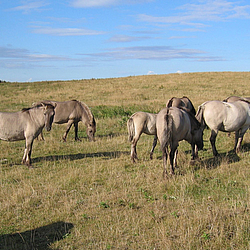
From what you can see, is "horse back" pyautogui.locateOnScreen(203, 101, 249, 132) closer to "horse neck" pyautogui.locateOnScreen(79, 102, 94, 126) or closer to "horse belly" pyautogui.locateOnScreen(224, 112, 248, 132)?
"horse belly" pyautogui.locateOnScreen(224, 112, 248, 132)

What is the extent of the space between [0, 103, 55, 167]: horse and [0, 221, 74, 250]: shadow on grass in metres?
4.18

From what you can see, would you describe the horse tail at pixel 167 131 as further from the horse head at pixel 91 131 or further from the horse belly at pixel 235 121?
the horse head at pixel 91 131

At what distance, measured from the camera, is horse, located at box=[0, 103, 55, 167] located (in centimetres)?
886

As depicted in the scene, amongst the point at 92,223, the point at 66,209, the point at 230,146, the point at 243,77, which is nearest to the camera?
the point at 92,223

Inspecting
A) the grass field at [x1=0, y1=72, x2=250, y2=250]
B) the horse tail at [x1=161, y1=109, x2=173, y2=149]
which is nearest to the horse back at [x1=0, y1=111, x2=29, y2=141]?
the grass field at [x1=0, y1=72, x2=250, y2=250]

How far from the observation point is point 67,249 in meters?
4.30

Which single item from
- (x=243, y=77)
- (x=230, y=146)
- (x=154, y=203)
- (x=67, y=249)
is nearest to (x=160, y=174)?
(x=154, y=203)

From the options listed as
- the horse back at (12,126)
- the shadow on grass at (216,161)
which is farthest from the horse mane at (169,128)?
the horse back at (12,126)

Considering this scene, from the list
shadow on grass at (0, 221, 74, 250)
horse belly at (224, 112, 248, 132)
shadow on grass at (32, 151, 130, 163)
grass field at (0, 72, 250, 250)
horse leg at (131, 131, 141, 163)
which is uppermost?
horse belly at (224, 112, 248, 132)

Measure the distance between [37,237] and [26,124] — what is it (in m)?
4.87

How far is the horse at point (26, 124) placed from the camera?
8.86 metres

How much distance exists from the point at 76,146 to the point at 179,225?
7452 mm

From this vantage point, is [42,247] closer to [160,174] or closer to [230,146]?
[160,174]

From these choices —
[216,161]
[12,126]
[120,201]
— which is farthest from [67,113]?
[120,201]
